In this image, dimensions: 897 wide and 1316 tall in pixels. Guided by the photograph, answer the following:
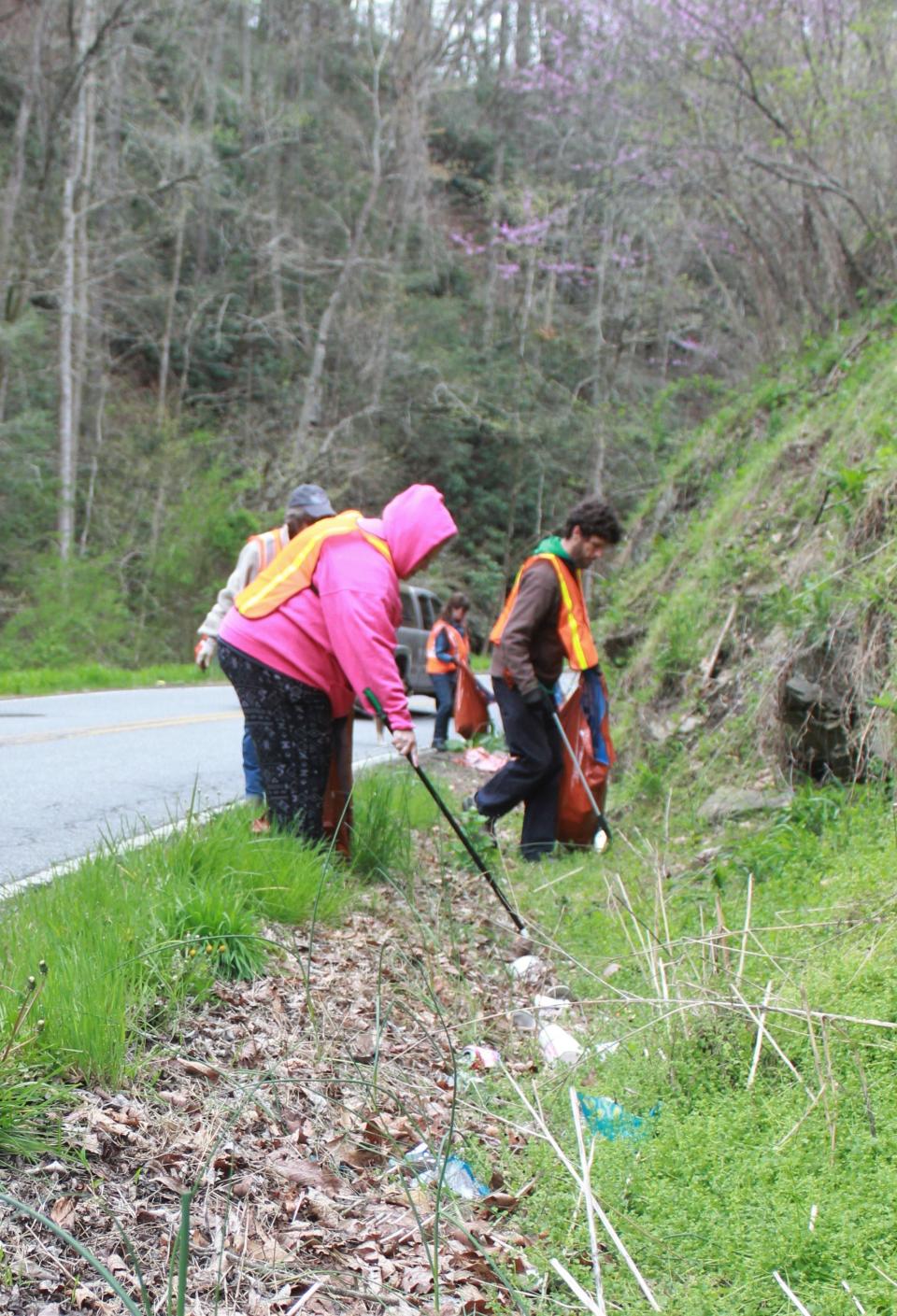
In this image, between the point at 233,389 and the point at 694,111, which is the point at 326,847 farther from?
the point at 233,389

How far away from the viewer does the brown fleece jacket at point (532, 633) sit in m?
6.54

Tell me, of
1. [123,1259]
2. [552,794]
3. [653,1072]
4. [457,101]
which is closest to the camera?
[123,1259]

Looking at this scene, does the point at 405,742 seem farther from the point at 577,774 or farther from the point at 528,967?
the point at 577,774

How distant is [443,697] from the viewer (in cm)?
1259

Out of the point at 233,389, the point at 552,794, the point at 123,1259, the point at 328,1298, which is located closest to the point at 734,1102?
the point at 328,1298

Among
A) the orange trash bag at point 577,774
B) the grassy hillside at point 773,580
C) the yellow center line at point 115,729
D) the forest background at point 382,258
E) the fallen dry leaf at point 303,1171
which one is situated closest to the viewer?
the fallen dry leaf at point 303,1171

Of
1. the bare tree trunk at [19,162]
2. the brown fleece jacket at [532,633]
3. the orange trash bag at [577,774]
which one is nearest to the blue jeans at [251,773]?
the brown fleece jacket at [532,633]

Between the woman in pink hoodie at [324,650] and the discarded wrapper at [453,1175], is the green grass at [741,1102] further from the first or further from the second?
the woman in pink hoodie at [324,650]

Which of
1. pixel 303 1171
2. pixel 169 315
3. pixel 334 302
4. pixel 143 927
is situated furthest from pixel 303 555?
pixel 169 315

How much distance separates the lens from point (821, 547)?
711cm

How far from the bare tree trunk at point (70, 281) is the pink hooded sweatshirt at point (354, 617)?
16.7 meters

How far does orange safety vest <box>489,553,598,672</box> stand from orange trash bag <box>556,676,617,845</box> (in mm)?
250

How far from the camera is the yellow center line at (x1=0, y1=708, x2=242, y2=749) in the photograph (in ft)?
29.9

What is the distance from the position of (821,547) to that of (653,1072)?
4504 millimetres
